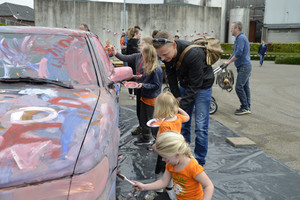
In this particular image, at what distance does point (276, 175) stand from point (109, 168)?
2580 millimetres

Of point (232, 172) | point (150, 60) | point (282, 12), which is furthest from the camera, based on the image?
point (282, 12)

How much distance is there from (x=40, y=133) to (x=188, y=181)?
1127 mm

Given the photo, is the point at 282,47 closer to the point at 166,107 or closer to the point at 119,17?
the point at 119,17

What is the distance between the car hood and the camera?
1329mm

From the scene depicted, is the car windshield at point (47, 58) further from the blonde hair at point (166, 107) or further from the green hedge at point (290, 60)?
the green hedge at point (290, 60)

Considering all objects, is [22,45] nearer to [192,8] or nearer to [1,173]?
[1,173]

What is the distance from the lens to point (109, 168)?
1674mm

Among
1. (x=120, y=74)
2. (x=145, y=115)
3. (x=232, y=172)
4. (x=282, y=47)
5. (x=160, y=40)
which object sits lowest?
(x=232, y=172)

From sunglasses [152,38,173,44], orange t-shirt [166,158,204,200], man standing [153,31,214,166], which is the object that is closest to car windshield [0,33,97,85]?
sunglasses [152,38,173,44]

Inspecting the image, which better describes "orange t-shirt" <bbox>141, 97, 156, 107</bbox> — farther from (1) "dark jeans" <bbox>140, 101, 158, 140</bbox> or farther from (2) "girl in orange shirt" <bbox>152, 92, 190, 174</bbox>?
(2) "girl in orange shirt" <bbox>152, 92, 190, 174</bbox>

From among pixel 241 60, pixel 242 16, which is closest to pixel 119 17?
pixel 241 60

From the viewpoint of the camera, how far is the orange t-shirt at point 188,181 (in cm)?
200

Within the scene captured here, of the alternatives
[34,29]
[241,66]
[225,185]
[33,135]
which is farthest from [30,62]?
[241,66]

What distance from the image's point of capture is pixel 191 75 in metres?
3.10
